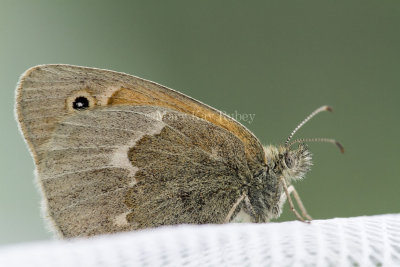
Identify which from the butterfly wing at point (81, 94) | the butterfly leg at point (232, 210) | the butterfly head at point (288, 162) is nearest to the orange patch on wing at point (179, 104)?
the butterfly wing at point (81, 94)

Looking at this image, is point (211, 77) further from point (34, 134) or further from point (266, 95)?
point (34, 134)

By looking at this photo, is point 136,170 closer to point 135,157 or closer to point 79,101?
point 135,157

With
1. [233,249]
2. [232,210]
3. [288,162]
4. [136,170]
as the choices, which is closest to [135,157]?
[136,170]

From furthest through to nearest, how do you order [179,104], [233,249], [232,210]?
[179,104] < [232,210] < [233,249]

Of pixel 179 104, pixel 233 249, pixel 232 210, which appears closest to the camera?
pixel 233 249

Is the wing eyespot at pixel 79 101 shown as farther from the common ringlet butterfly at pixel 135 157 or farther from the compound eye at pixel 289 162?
the compound eye at pixel 289 162

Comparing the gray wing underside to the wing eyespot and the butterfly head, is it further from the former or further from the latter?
the butterfly head
